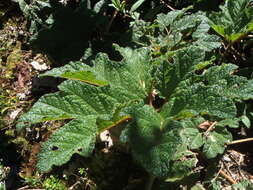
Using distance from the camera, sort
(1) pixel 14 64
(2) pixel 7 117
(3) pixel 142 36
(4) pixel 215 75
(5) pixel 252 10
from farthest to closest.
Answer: (1) pixel 14 64, (2) pixel 7 117, (3) pixel 142 36, (5) pixel 252 10, (4) pixel 215 75

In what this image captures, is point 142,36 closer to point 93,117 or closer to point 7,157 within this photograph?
point 93,117

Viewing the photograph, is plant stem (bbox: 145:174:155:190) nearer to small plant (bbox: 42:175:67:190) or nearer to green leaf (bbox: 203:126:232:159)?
green leaf (bbox: 203:126:232:159)

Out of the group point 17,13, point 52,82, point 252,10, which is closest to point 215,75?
point 252,10

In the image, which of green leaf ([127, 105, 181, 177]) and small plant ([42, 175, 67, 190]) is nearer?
green leaf ([127, 105, 181, 177])

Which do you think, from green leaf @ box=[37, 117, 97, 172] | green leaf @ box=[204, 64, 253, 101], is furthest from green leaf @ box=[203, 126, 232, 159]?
green leaf @ box=[37, 117, 97, 172]

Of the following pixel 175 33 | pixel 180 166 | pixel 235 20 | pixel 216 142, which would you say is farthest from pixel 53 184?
pixel 235 20

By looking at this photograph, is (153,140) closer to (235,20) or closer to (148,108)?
(148,108)
